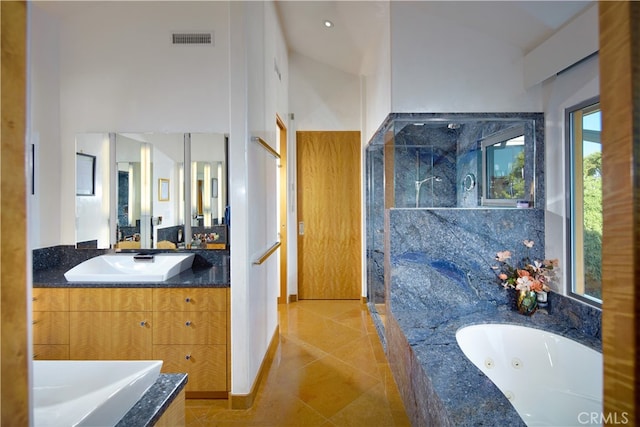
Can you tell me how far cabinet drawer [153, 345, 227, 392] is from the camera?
2.21 metres

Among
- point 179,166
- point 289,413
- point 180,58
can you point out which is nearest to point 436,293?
point 289,413

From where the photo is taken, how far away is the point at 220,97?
8.59ft

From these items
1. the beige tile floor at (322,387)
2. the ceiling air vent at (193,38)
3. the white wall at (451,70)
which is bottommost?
the beige tile floor at (322,387)

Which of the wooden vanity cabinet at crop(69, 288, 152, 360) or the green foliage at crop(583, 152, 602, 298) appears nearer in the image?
the green foliage at crop(583, 152, 602, 298)

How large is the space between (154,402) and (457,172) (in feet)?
8.70

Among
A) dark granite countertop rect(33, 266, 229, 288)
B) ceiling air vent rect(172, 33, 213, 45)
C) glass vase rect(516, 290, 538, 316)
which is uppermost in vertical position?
ceiling air vent rect(172, 33, 213, 45)

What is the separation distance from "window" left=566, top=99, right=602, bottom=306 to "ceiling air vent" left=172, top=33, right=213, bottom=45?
256 cm

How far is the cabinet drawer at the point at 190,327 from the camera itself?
2.21 m

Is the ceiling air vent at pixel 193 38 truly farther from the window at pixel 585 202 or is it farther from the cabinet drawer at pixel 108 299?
the window at pixel 585 202

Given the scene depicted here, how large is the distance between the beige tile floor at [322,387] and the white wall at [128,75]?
1.93m

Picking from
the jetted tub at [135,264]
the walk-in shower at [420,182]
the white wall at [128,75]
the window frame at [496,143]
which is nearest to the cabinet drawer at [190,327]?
the jetted tub at [135,264]

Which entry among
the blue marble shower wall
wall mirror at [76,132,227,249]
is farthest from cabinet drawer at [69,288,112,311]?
the blue marble shower wall

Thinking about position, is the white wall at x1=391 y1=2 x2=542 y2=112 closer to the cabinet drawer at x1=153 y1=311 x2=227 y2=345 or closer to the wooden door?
the cabinet drawer at x1=153 y1=311 x2=227 y2=345

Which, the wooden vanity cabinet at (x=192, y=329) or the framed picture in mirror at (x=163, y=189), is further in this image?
the framed picture in mirror at (x=163, y=189)
